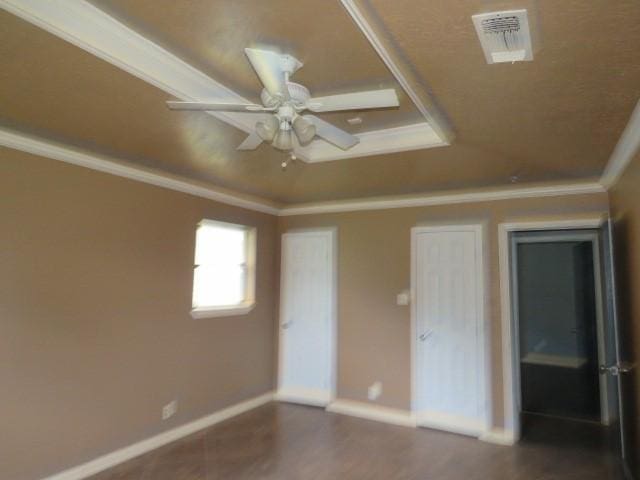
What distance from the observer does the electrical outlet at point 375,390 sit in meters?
4.63

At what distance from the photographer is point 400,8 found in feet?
5.29

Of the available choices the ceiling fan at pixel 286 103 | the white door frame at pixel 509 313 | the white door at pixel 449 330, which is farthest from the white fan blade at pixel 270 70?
the white door frame at pixel 509 313

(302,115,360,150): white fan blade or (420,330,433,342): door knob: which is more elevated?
(302,115,360,150): white fan blade

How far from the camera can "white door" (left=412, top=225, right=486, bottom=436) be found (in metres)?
4.18

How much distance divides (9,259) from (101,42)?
5.39ft

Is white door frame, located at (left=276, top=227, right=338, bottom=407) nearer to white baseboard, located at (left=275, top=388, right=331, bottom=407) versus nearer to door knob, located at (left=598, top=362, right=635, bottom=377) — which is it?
white baseboard, located at (left=275, top=388, right=331, bottom=407)

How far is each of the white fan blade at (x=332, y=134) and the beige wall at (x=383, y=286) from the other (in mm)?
2212

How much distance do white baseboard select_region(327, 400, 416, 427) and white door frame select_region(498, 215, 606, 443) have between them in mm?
958

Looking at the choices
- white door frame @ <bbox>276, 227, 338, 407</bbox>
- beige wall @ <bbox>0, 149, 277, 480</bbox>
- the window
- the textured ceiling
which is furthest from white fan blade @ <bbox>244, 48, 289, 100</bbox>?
white door frame @ <bbox>276, 227, 338, 407</bbox>

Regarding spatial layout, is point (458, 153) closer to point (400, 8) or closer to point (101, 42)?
point (400, 8)

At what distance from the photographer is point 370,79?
2.62 metres

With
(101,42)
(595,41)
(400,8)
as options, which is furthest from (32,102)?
(595,41)

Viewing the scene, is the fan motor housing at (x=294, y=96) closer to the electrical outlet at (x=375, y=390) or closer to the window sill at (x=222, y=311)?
the window sill at (x=222, y=311)

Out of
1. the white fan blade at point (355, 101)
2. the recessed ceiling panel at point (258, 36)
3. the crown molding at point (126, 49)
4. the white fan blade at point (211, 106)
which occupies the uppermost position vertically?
the recessed ceiling panel at point (258, 36)
